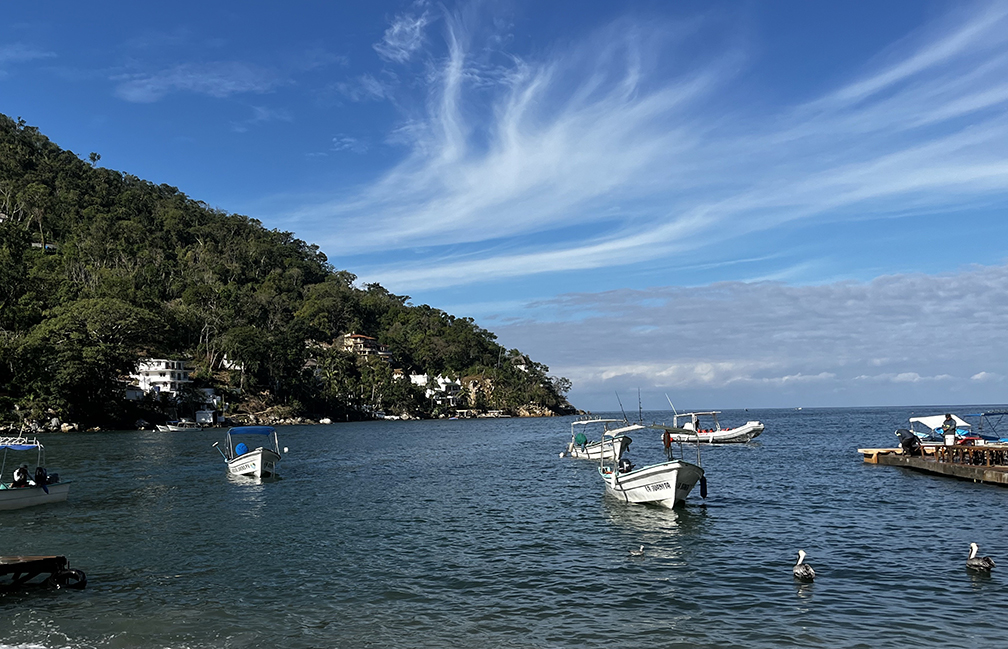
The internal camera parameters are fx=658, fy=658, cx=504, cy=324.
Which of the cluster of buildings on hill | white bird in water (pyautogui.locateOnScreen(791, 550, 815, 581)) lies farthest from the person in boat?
the cluster of buildings on hill

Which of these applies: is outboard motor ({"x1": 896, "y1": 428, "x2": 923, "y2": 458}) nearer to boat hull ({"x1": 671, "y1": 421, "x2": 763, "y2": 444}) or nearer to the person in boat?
the person in boat

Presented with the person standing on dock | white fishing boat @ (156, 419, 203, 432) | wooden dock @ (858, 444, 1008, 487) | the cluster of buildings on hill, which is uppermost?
the cluster of buildings on hill

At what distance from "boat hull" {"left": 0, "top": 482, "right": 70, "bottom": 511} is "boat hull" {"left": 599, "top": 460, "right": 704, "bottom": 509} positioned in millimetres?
26669

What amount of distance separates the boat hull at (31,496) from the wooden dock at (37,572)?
49.7ft

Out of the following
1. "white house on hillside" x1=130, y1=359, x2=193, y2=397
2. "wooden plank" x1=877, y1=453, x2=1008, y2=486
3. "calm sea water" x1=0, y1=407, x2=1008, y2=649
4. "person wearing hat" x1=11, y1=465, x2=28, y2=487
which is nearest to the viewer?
"calm sea water" x1=0, y1=407, x2=1008, y2=649

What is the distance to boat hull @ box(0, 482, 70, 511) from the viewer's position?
29.0 meters

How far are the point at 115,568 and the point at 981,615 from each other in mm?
22558

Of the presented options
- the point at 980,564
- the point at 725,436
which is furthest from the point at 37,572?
the point at 725,436

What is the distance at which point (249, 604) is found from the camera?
15.9m

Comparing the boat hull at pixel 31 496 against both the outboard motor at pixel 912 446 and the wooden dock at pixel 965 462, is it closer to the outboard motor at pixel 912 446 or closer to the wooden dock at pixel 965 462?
the wooden dock at pixel 965 462

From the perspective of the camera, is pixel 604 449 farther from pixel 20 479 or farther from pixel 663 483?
pixel 20 479

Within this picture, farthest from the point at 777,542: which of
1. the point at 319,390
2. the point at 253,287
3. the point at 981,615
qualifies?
the point at 253,287

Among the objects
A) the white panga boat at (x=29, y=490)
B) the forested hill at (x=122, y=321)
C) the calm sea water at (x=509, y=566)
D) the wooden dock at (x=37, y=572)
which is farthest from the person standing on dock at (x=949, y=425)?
the forested hill at (x=122, y=321)

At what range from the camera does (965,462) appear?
4031cm
